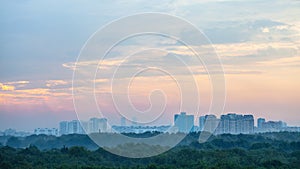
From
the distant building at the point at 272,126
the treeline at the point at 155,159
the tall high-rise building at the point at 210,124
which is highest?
the distant building at the point at 272,126

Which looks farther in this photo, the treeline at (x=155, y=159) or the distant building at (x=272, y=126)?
the distant building at (x=272, y=126)

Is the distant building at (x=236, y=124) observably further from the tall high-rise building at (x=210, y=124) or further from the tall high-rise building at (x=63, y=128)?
the tall high-rise building at (x=63, y=128)

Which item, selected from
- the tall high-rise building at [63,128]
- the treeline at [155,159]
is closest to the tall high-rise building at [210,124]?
the treeline at [155,159]

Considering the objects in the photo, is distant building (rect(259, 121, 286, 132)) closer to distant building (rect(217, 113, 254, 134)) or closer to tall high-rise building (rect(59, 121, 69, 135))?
distant building (rect(217, 113, 254, 134))

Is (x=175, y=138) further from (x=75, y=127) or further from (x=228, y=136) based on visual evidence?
(x=75, y=127)

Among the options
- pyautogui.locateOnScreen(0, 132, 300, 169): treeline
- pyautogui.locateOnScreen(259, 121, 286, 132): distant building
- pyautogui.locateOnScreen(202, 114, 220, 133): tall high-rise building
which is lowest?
pyautogui.locateOnScreen(0, 132, 300, 169): treeline

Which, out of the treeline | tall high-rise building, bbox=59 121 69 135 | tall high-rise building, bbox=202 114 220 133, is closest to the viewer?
the treeline

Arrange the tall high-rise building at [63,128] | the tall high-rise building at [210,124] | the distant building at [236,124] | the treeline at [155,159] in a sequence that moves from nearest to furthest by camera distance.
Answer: the treeline at [155,159] < the tall high-rise building at [210,124] < the distant building at [236,124] < the tall high-rise building at [63,128]

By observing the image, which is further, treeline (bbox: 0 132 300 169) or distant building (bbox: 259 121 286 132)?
distant building (bbox: 259 121 286 132)

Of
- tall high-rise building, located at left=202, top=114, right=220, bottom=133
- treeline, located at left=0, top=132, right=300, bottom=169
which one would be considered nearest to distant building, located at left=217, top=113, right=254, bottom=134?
tall high-rise building, located at left=202, top=114, right=220, bottom=133

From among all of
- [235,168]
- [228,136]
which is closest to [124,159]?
[235,168]

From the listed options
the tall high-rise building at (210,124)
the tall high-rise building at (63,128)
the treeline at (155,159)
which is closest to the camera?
the treeline at (155,159)
